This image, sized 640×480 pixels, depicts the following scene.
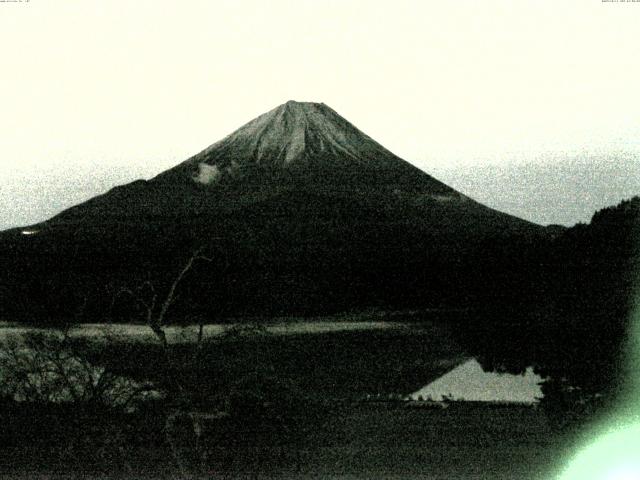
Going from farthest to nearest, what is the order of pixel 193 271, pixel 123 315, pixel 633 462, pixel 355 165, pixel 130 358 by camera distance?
1. pixel 355 165
2. pixel 193 271
3. pixel 123 315
4. pixel 130 358
5. pixel 633 462

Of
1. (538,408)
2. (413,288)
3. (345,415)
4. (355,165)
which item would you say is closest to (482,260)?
(413,288)

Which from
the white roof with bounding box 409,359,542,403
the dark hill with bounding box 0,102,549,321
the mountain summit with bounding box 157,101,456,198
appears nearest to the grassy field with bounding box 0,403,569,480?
the white roof with bounding box 409,359,542,403

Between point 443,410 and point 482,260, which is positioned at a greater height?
point 482,260

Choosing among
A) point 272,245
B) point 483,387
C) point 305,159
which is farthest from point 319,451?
point 305,159

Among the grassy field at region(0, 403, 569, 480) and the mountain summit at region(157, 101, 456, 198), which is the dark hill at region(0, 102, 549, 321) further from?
the grassy field at region(0, 403, 569, 480)

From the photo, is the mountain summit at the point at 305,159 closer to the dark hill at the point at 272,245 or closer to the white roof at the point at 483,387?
the dark hill at the point at 272,245

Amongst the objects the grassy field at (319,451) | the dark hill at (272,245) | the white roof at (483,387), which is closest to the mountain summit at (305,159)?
the dark hill at (272,245)

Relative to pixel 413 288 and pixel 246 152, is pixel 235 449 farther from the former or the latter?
pixel 246 152
